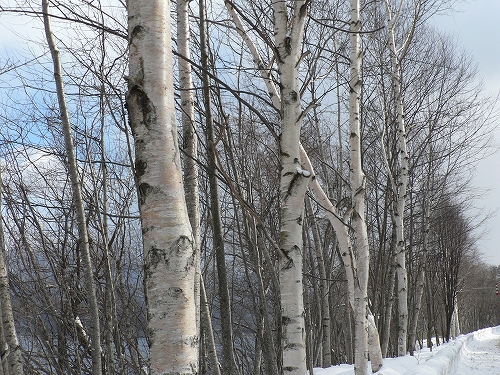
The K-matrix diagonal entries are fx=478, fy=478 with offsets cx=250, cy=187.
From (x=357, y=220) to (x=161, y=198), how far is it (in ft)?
13.8

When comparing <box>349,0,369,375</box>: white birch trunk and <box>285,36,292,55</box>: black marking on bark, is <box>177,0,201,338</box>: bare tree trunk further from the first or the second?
<box>349,0,369,375</box>: white birch trunk

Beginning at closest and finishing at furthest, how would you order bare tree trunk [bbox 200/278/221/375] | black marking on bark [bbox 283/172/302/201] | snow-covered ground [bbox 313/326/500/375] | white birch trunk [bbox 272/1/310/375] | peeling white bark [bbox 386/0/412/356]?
white birch trunk [bbox 272/1/310/375]
black marking on bark [bbox 283/172/302/201]
bare tree trunk [bbox 200/278/221/375]
snow-covered ground [bbox 313/326/500/375]
peeling white bark [bbox 386/0/412/356]

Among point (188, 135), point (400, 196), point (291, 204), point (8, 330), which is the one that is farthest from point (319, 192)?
point (400, 196)

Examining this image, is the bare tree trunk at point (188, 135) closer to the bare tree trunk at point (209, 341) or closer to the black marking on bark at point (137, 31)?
the bare tree trunk at point (209, 341)

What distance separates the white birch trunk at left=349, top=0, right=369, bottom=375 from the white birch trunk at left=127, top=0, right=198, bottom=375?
12.4ft

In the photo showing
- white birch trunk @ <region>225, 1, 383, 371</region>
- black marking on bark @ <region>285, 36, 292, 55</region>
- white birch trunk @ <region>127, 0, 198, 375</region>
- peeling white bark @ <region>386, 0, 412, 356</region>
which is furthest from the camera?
peeling white bark @ <region>386, 0, 412, 356</region>

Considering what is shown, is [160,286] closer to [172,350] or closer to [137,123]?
[172,350]

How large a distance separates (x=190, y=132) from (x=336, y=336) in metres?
14.7

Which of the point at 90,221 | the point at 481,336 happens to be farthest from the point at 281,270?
the point at 481,336

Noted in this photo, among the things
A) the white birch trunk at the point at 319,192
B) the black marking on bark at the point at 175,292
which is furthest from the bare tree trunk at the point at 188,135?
the black marking on bark at the point at 175,292

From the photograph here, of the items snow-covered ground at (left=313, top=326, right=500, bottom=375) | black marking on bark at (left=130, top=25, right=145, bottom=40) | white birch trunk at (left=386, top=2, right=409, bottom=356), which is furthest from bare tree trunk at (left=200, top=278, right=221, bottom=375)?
white birch trunk at (left=386, top=2, right=409, bottom=356)

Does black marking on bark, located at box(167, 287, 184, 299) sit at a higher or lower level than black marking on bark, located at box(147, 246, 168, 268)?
lower

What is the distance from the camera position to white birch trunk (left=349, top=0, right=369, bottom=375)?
5449mm

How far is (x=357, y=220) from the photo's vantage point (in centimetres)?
571
